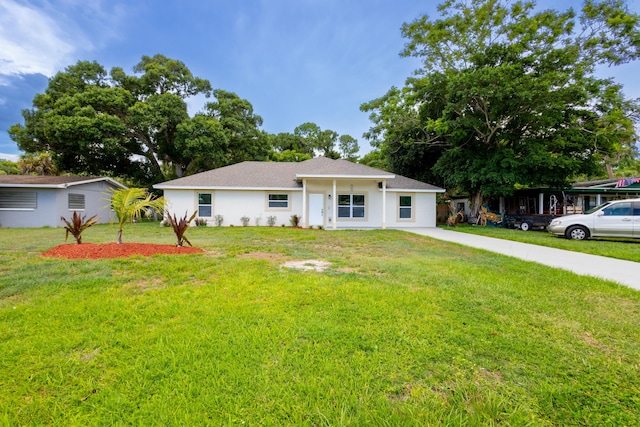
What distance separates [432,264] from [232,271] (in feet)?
13.6

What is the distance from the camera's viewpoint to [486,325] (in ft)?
9.38

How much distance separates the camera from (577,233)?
389 inches

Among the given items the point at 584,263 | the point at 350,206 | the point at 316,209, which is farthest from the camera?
the point at 350,206

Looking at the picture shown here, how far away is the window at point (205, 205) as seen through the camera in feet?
47.6

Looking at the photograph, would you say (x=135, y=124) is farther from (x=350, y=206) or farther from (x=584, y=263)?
(x=584, y=263)

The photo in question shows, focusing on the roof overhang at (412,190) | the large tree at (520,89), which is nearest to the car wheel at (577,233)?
the large tree at (520,89)

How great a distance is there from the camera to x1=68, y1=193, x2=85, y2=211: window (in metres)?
15.2

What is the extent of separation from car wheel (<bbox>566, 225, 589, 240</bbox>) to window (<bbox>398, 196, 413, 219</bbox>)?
701 centimetres

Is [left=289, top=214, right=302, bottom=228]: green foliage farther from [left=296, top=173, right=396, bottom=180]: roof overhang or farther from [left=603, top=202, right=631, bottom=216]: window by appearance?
[left=603, top=202, right=631, bottom=216]: window

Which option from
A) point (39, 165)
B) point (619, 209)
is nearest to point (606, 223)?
point (619, 209)

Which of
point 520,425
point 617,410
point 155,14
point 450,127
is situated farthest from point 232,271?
point 450,127

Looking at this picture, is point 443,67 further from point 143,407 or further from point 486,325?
point 143,407

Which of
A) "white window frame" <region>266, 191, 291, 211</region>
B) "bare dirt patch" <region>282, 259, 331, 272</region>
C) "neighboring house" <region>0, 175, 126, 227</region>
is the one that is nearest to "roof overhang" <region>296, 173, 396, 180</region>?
"white window frame" <region>266, 191, 291, 211</region>

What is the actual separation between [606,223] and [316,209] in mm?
11755
